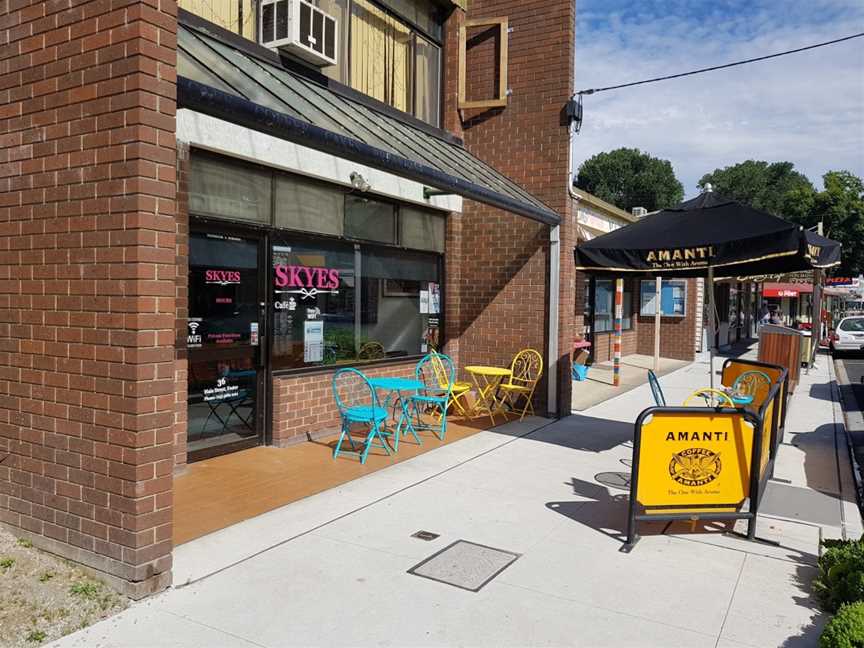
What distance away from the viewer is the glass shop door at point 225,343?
6.63 metres

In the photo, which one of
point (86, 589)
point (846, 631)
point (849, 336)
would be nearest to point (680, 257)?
point (846, 631)

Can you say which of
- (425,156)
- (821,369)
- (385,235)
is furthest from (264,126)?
(821,369)

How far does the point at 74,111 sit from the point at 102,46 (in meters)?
0.44

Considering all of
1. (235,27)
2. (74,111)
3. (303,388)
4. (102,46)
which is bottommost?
(303,388)

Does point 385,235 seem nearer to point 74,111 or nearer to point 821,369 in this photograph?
point 74,111

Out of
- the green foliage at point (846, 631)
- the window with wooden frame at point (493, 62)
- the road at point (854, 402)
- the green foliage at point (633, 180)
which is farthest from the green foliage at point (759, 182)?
the green foliage at point (846, 631)

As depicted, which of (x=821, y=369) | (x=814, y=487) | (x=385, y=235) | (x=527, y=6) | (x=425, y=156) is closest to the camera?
(x=814, y=487)

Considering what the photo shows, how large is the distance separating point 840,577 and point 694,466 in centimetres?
124

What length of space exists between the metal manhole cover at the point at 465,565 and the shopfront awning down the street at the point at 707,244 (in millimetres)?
3870

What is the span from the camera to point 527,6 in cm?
1017

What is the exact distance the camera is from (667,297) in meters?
20.6

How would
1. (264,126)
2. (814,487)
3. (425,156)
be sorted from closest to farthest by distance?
(264,126) < (814,487) < (425,156)

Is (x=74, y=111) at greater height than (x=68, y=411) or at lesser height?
greater

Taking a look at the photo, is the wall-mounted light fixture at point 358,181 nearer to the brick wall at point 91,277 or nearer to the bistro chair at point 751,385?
the brick wall at point 91,277
